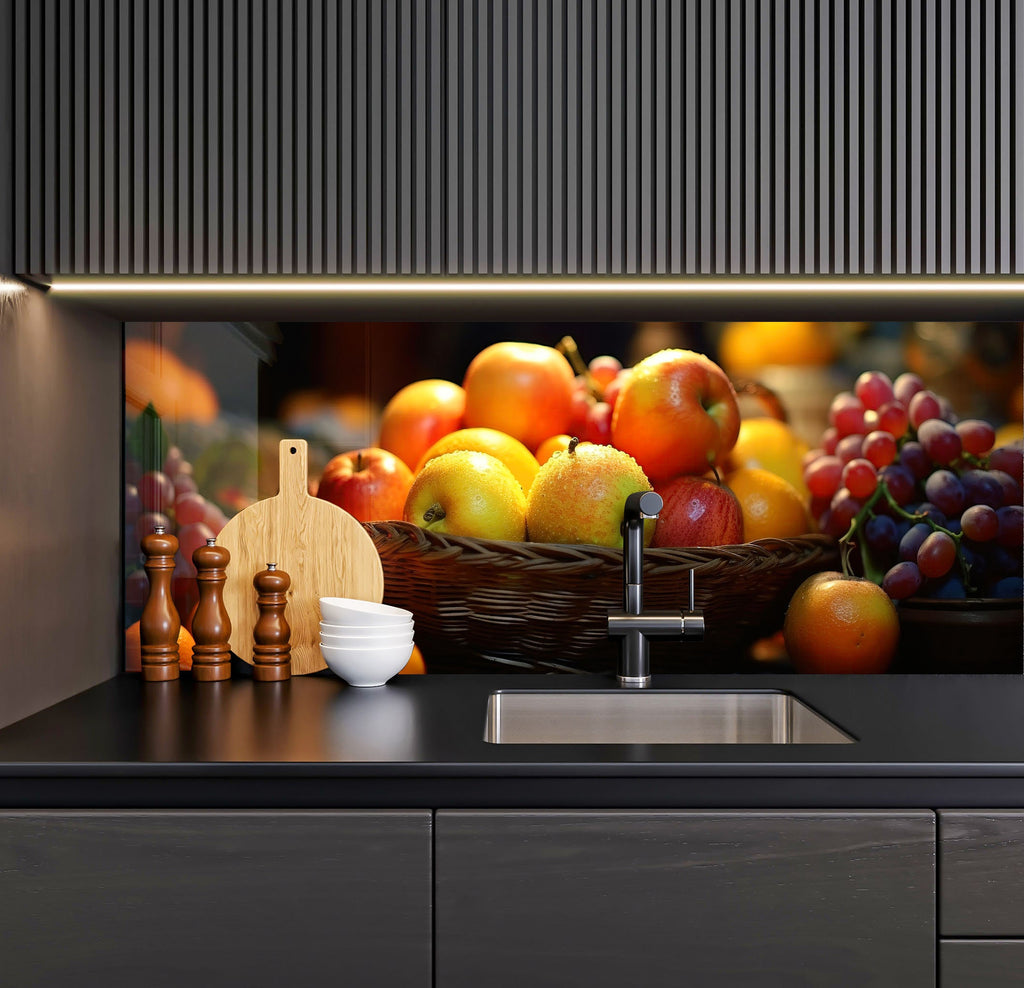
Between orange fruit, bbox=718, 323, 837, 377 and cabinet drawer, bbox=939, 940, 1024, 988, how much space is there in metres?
1.00

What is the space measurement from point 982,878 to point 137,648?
140cm

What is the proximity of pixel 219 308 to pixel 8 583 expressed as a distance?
0.60 m

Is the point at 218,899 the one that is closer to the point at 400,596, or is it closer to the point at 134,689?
the point at 134,689

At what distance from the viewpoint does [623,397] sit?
1.70 m

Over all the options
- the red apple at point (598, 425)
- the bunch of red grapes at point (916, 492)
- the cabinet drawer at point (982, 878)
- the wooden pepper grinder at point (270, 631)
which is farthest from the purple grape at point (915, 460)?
the wooden pepper grinder at point (270, 631)

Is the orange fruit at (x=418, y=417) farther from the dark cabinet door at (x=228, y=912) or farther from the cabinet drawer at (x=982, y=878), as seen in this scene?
A: the cabinet drawer at (x=982, y=878)

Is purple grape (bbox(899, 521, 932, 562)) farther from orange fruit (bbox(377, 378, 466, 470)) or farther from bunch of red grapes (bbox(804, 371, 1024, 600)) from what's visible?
orange fruit (bbox(377, 378, 466, 470))

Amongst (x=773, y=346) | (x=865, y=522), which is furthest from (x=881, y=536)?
(x=773, y=346)

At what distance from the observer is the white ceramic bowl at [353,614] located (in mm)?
1486

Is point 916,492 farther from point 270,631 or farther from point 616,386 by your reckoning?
point 270,631

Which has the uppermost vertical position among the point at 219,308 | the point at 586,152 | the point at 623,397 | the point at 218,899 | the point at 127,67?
the point at 127,67

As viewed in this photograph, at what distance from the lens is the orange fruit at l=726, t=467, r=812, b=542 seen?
5.56 feet

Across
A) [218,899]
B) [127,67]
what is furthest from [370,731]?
[127,67]

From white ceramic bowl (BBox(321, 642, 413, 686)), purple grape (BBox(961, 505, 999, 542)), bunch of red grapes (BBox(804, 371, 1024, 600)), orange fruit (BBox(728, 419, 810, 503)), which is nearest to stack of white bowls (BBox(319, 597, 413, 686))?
white ceramic bowl (BBox(321, 642, 413, 686))
